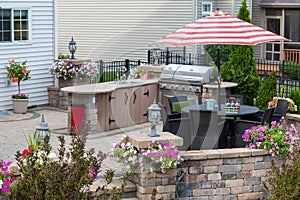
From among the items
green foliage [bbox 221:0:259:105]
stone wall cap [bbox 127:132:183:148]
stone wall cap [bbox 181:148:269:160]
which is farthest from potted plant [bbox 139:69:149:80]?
stone wall cap [bbox 127:132:183:148]

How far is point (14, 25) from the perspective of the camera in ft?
47.5

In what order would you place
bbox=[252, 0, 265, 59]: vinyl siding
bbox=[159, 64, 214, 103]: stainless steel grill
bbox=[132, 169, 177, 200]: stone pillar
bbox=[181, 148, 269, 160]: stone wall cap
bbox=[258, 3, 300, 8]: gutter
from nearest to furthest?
bbox=[132, 169, 177, 200]: stone pillar → bbox=[181, 148, 269, 160]: stone wall cap → bbox=[159, 64, 214, 103]: stainless steel grill → bbox=[258, 3, 300, 8]: gutter → bbox=[252, 0, 265, 59]: vinyl siding

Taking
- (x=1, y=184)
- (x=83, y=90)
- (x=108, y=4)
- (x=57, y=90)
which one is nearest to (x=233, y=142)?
(x=83, y=90)

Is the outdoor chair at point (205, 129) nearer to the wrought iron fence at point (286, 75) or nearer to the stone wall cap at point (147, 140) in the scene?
the stone wall cap at point (147, 140)

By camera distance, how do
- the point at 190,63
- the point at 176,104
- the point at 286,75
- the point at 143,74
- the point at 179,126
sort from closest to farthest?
the point at 179,126 < the point at 176,104 < the point at 143,74 < the point at 286,75 < the point at 190,63

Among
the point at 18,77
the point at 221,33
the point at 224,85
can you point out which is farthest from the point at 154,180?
the point at 18,77

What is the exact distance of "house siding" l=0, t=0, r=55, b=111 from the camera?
1430 cm

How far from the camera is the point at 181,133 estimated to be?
9.91m

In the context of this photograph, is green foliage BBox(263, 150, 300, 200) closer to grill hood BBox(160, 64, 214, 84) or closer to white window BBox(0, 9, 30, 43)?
grill hood BBox(160, 64, 214, 84)

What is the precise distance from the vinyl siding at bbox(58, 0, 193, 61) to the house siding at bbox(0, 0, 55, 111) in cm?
759

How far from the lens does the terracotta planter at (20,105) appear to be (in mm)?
14180

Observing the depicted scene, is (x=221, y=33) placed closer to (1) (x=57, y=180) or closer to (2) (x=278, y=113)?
(2) (x=278, y=113)

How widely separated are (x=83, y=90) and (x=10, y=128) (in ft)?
6.48

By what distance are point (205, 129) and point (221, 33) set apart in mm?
1809
